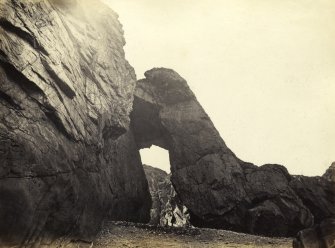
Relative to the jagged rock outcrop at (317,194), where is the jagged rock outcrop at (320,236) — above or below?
below

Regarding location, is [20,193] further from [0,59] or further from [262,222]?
[262,222]

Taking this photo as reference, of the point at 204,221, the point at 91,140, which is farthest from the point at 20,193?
the point at 204,221

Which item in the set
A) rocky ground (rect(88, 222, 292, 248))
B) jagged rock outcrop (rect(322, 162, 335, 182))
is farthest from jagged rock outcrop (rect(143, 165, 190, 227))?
jagged rock outcrop (rect(322, 162, 335, 182))

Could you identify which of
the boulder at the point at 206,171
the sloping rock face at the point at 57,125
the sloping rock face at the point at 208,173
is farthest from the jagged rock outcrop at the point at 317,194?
the sloping rock face at the point at 57,125

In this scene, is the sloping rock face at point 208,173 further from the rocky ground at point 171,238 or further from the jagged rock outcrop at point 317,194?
the rocky ground at point 171,238

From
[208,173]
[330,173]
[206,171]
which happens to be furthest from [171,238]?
[330,173]

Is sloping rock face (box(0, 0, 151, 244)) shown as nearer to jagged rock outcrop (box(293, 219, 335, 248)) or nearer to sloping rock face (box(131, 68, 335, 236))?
sloping rock face (box(131, 68, 335, 236))
